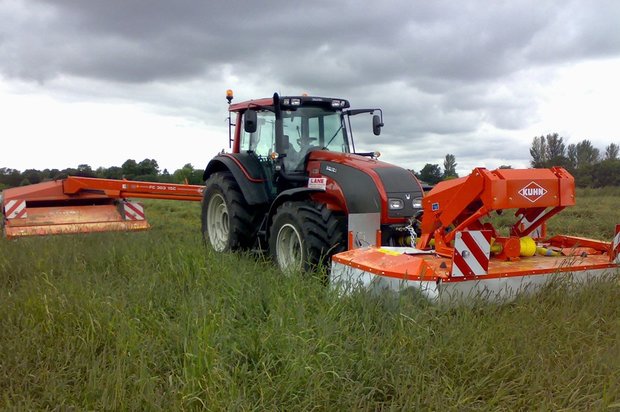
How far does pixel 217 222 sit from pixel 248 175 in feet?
4.16

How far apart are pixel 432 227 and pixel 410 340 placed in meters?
1.83

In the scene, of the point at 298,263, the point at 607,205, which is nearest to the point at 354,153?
the point at 298,263

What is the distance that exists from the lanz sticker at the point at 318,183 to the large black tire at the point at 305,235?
369 millimetres

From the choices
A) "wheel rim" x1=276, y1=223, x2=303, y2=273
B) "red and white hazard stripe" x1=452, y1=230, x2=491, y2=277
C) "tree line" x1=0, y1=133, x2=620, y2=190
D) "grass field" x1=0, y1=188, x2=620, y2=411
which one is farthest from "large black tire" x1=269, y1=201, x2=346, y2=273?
"tree line" x1=0, y1=133, x2=620, y2=190

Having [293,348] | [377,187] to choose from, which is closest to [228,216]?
[377,187]

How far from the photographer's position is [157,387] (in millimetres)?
2986

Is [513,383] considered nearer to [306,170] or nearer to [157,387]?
[157,387]

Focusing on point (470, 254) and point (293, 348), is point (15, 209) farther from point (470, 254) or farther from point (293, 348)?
point (470, 254)

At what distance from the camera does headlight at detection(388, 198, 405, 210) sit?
18.4 feet

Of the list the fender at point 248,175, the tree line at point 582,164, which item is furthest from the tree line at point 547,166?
the fender at point 248,175

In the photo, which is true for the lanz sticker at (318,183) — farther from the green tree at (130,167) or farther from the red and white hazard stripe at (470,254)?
the green tree at (130,167)

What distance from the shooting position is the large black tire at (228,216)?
6898mm

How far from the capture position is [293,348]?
3.11 metres

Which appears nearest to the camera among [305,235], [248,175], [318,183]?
[305,235]
